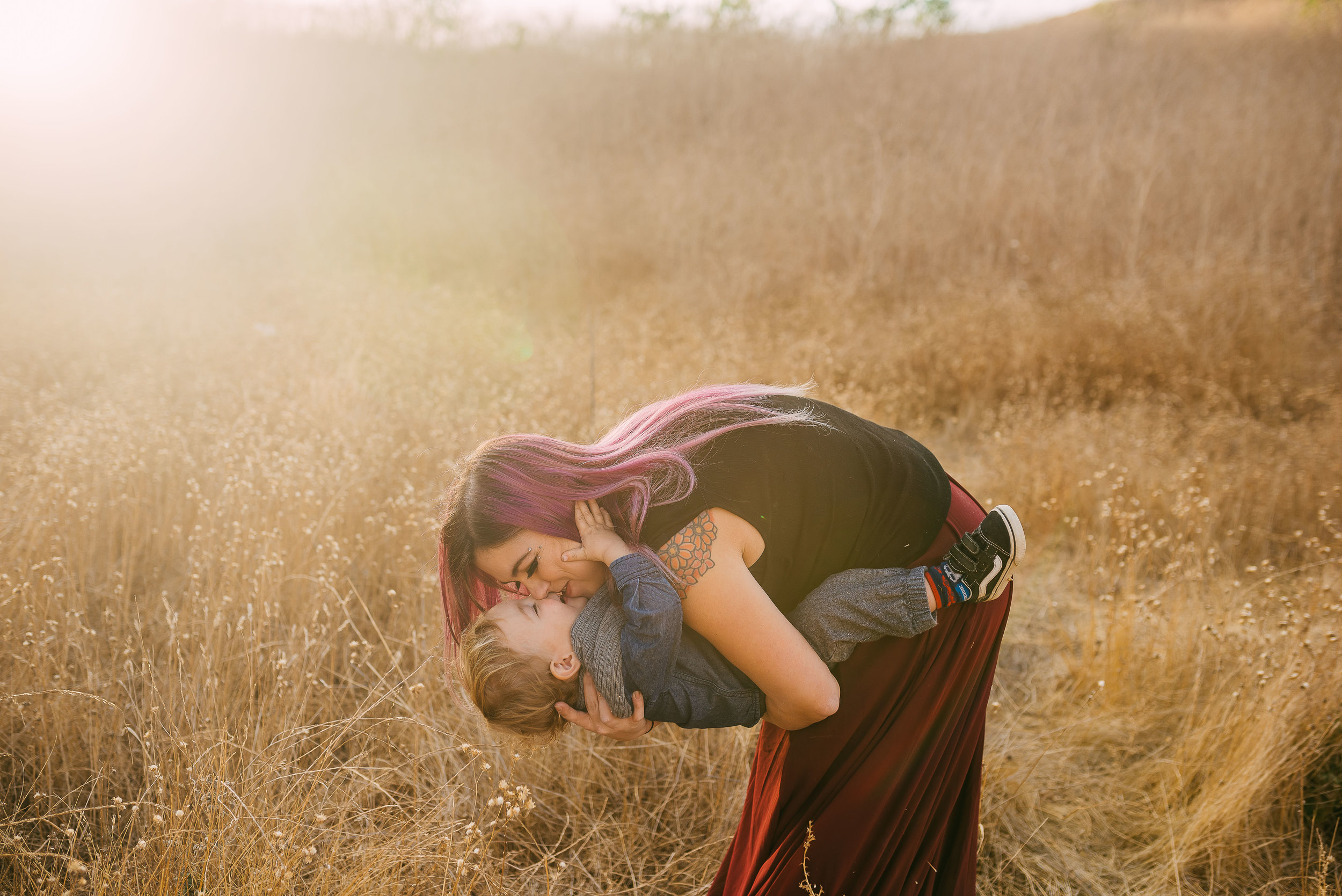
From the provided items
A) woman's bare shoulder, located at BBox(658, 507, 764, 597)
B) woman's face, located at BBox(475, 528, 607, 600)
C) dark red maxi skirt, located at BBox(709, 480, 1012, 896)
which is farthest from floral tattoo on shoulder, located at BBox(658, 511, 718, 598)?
dark red maxi skirt, located at BBox(709, 480, 1012, 896)

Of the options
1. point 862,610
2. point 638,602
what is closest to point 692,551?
point 638,602

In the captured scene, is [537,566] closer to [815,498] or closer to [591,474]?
[591,474]

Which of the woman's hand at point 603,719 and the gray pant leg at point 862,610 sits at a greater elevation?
the gray pant leg at point 862,610

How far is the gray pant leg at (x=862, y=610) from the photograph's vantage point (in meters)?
1.44

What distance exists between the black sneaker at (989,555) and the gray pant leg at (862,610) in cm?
8

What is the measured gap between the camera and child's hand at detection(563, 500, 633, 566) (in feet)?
4.64

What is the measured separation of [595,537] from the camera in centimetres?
144

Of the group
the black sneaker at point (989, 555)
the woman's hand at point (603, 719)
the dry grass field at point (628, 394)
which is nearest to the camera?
the black sneaker at point (989, 555)

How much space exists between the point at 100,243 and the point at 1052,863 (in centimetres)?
1214

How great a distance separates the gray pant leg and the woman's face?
46 cm

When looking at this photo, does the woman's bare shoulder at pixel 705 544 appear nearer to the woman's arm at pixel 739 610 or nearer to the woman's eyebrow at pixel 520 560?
the woman's arm at pixel 739 610

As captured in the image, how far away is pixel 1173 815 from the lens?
7.42 feet

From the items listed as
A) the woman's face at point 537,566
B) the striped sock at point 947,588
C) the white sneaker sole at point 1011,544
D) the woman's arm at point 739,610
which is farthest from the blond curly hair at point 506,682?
the white sneaker sole at point 1011,544

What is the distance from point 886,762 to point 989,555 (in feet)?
1.67
